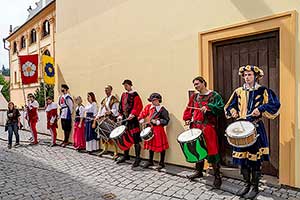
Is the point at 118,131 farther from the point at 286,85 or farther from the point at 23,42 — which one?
the point at 23,42

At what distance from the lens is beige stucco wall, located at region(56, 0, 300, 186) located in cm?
498

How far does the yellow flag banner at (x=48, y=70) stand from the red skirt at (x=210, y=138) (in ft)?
23.2

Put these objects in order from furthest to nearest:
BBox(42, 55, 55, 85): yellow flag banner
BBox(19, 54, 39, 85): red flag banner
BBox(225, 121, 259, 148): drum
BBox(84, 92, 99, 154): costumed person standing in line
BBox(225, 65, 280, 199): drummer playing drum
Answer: BBox(19, 54, 39, 85): red flag banner → BBox(42, 55, 55, 85): yellow flag banner → BBox(84, 92, 99, 154): costumed person standing in line → BBox(225, 65, 280, 199): drummer playing drum → BBox(225, 121, 259, 148): drum

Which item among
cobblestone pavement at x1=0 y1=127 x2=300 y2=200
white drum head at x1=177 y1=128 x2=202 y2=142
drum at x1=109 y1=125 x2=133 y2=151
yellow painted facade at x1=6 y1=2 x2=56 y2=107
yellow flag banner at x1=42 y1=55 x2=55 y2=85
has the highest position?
yellow painted facade at x1=6 y1=2 x2=56 y2=107

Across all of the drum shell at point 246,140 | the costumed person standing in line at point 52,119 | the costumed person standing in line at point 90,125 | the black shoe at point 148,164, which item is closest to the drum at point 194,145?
the drum shell at point 246,140

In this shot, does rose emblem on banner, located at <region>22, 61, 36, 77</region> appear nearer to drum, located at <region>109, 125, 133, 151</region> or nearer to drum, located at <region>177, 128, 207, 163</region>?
drum, located at <region>109, 125, 133, 151</region>

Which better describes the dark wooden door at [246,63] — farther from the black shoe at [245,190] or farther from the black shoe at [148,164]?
the black shoe at [148,164]

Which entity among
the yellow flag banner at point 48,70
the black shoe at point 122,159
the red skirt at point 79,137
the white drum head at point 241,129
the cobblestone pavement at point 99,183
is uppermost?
the yellow flag banner at point 48,70

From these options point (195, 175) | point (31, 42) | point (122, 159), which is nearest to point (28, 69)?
point (122, 159)

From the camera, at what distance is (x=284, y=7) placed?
4.20 m

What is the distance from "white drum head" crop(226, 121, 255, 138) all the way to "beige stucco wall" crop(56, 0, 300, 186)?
79cm

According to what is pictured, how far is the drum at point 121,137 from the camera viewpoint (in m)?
5.93

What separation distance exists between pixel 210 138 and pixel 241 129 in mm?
787

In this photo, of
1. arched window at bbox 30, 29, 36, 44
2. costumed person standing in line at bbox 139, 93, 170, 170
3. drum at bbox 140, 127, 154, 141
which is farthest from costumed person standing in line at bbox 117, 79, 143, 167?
arched window at bbox 30, 29, 36, 44
